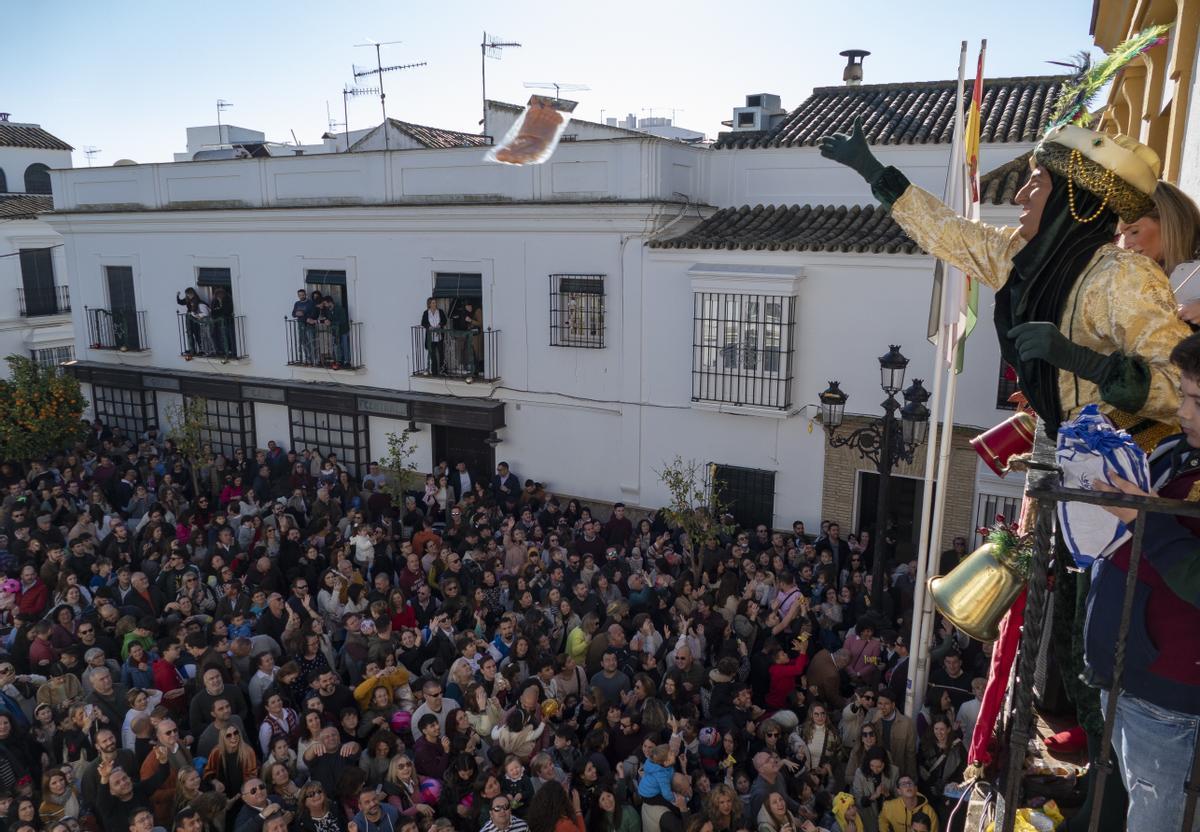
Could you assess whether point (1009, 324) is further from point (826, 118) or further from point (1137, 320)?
point (826, 118)

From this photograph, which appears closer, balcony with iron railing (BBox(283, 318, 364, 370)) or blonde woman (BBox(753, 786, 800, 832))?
blonde woman (BBox(753, 786, 800, 832))

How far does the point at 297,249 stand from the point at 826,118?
28.1 ft

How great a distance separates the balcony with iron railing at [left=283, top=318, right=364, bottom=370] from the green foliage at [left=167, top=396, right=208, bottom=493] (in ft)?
5.72

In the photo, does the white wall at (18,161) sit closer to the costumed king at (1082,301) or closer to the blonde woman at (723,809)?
the blonde woman at (723,809)

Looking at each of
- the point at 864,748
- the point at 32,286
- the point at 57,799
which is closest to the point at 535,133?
the point at 864,748

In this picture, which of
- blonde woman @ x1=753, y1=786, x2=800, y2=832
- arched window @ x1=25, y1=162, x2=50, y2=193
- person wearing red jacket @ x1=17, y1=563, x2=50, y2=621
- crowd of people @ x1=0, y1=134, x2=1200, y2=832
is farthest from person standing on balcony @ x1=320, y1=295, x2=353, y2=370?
arched window @ x1=25, y1=162, x2=50, y2=193

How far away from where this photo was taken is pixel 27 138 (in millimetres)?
25516

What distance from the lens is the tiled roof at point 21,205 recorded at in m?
21.7

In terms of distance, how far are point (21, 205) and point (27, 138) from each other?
4.03m

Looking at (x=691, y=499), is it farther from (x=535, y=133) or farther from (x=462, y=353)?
(x=535, y=133)

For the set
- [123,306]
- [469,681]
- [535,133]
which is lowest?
[469,681]

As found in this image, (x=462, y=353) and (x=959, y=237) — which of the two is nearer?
(x=959, y=237)

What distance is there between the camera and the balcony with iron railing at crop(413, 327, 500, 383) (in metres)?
13.6

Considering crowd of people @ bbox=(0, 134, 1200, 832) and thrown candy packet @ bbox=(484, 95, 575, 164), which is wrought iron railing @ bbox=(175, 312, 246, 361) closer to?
crowd of people @ bbox=(0, 134, 1200, 832)
